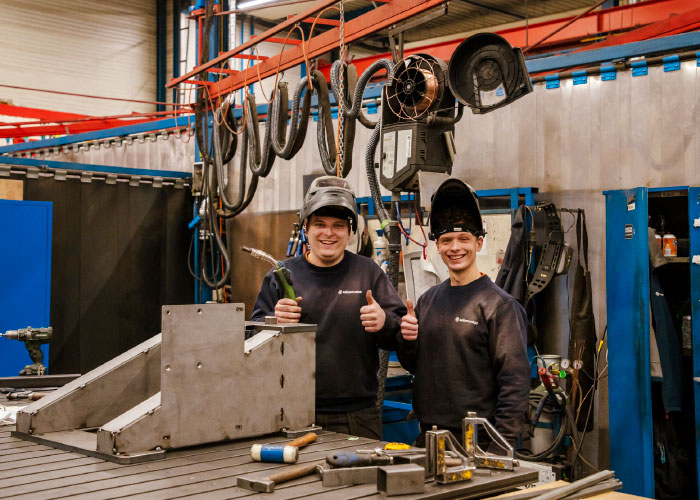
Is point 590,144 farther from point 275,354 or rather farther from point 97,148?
point 97,148

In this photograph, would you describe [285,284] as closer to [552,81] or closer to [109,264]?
[552,81]

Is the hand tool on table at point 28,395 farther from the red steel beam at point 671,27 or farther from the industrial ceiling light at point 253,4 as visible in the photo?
the industrial ceiling light at point 253,4

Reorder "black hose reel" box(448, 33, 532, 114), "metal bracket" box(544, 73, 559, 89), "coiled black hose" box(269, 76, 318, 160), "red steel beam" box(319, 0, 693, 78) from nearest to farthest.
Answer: "black hose reel" box(448, 33, 532, 114)
"coiled black hose" box(269, 76, 318, 160)
"metal bracket" box(544, 73, 559, 89)
"red steel beam" box(319, 0, 693, 78)

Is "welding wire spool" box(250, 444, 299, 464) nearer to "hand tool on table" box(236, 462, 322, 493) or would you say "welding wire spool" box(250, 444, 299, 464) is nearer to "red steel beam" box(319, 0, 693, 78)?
"hand tool on table" box(236, 462, 322, 493)

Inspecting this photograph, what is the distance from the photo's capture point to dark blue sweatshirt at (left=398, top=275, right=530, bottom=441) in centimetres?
231

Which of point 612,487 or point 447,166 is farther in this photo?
point 447,166

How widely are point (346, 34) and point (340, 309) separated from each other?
7.13 ft

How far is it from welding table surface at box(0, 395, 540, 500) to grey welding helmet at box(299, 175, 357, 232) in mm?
872

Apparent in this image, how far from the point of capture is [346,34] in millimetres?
4277

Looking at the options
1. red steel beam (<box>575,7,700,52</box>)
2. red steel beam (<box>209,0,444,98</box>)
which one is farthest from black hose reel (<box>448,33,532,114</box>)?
red steel beam (<box>575,7,700,52</box>)

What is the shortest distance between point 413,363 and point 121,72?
10714 mm

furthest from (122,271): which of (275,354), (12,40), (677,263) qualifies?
(12,40)

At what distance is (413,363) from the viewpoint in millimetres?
2561

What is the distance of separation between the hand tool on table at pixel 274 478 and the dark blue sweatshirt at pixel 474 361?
85 centimetres
